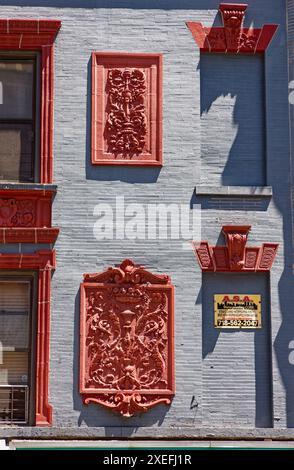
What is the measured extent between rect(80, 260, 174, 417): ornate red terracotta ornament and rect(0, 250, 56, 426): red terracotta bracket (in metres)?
0.47

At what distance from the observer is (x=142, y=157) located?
16375 millimetres

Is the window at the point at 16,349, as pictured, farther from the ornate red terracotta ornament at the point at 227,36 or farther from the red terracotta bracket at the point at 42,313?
the ornate red terracotta ornament at the point at 227,36

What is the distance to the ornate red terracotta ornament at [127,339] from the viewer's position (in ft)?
51.2

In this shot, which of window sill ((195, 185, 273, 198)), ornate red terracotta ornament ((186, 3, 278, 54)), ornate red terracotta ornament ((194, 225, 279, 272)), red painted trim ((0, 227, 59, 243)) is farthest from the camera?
ornate red terracotta ornament ((186, 3, 278, 54))

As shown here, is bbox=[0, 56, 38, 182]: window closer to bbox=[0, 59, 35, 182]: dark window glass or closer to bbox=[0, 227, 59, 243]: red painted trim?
bbox=[0, 59, 35, 182]: dark window glass

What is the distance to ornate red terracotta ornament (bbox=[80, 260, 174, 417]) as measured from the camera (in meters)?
15.6

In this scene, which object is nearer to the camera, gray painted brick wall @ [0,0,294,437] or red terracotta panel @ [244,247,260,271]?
gray painted brick wall @ [0,0,294,437]

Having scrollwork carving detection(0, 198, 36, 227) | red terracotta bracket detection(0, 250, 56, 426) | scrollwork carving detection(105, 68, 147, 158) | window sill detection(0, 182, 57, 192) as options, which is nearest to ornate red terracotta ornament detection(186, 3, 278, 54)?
scrollwork carving detection(105, 68, 147, 158)

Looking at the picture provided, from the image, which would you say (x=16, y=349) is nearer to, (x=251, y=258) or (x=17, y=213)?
(x=17, y=213)

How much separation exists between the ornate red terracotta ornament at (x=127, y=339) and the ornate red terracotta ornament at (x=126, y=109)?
1566 millimetres

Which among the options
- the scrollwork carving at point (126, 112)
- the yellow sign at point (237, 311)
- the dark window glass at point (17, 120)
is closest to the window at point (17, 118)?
the dark window glass at point (17, 120)

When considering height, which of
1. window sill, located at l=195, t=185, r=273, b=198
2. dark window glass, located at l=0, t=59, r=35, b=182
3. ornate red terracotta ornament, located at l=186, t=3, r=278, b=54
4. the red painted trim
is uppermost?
ornate red terracotta ornament, located at l=186, t=3, r=278, b=54

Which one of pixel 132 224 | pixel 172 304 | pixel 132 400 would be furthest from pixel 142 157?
pixel 132 400

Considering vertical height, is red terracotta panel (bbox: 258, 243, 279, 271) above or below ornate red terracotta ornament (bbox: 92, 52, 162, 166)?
below
